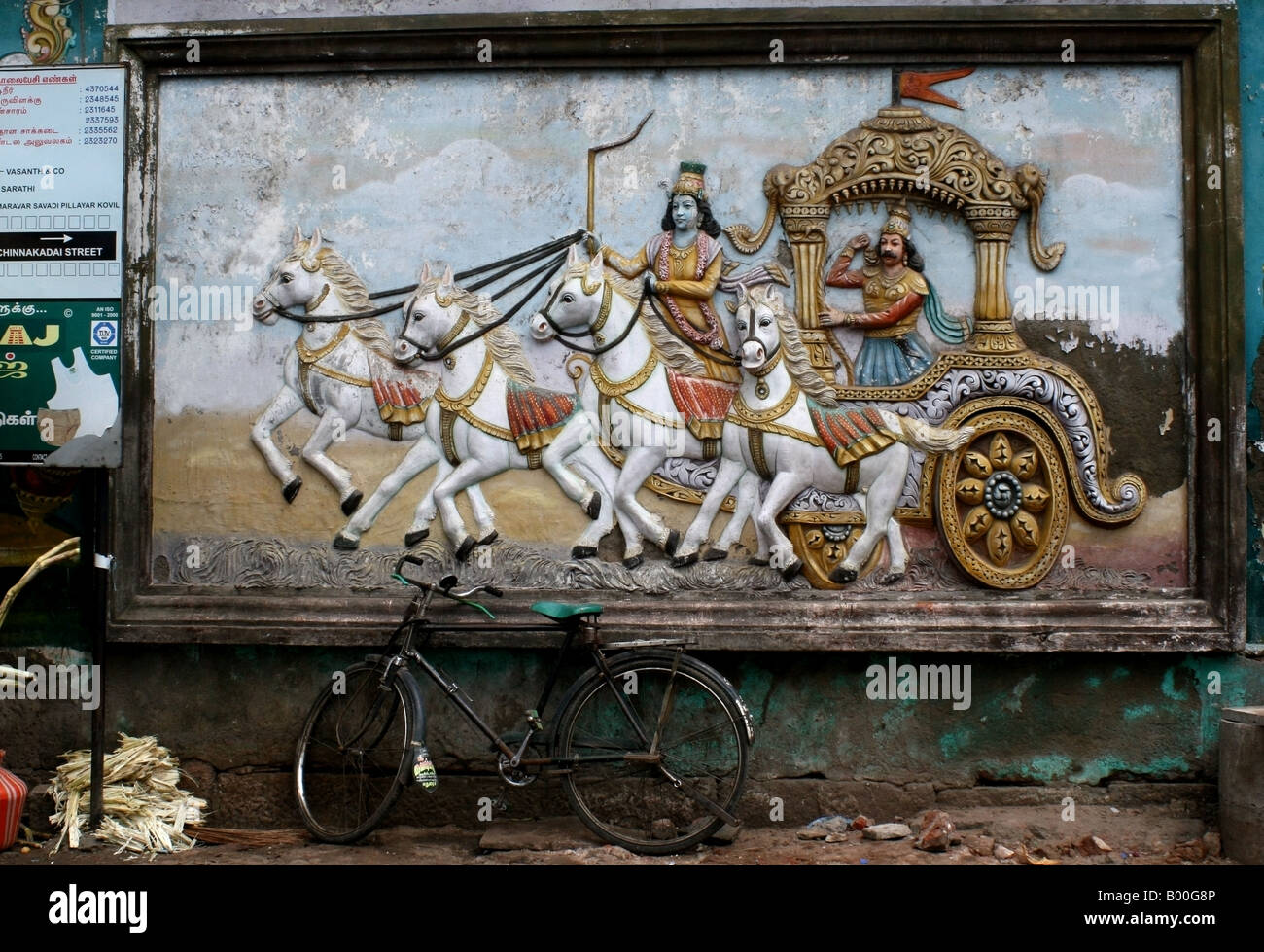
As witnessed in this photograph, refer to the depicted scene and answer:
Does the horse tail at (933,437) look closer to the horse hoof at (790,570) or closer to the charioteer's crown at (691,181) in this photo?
the horse hoof at (790,570)

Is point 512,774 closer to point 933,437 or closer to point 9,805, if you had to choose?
point 9,805

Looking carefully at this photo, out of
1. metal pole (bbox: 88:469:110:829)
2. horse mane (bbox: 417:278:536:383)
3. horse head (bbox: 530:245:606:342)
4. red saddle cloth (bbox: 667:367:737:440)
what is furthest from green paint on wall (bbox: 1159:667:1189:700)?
metal pole (bbox: 88:469:110:829)

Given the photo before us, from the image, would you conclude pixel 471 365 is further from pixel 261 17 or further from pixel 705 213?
pixel 261 17

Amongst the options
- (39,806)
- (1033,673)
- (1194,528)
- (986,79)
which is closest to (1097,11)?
(986,79)

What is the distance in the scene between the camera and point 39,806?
6.68m

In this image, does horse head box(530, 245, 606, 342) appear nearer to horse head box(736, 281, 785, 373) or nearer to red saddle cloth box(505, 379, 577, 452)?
red saddle cloth box(505, 379, 577, 452)

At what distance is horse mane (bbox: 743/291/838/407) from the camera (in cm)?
680

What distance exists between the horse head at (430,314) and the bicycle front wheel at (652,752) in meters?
1.99

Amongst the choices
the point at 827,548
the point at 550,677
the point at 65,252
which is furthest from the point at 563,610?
the point at 65,252

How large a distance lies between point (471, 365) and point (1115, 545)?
3.49m

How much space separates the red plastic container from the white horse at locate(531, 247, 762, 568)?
3054mm

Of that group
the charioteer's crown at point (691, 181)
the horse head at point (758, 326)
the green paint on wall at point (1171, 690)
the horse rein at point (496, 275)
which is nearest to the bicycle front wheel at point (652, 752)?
the horse head at point (758, 326)

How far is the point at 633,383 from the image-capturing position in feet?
22.6

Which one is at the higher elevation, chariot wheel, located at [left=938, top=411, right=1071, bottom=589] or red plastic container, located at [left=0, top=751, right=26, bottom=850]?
chariot wheel, located at [left=938, top=411, right=1071, bottom=589]
